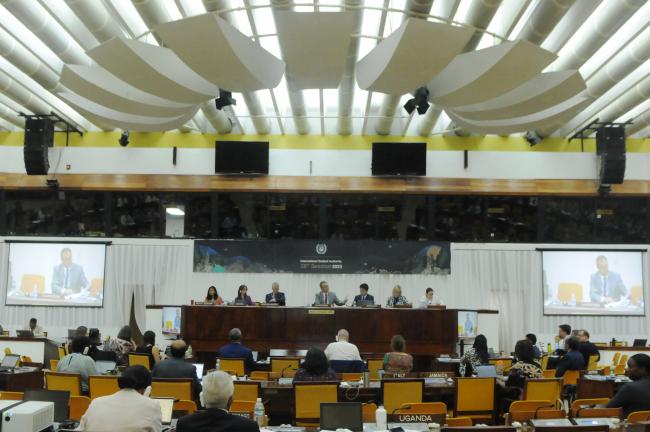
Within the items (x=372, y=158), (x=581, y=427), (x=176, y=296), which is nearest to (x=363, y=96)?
(x=372, y=158)

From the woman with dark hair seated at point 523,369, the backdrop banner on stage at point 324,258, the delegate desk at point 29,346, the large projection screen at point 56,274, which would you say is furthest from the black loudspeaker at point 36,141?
the woman with dark hair seated at point 523,369

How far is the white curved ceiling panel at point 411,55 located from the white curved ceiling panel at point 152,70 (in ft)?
7.36

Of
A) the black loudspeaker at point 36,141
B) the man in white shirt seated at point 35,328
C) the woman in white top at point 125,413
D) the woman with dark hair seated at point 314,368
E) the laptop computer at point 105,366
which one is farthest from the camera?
the black loudspeaker at point 36,141

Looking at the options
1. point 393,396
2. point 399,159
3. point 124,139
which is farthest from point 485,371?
point 124,139

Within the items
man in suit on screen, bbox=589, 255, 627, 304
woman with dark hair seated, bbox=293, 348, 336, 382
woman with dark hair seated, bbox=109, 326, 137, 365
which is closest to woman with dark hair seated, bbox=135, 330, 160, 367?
woman with dark hair seated, bbox=109, 326, 137, 365

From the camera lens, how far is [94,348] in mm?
10062

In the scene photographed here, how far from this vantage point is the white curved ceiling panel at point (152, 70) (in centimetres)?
812

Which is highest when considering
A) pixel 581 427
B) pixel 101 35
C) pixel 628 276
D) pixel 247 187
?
pixel 101 35

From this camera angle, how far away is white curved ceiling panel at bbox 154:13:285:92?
7336 millimetres

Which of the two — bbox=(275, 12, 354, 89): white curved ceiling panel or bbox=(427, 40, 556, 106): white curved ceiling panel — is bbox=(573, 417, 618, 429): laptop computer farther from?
bbox=(275, 12, 354, 89): white curved ceiling panel

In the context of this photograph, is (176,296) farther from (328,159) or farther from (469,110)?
(469,110)

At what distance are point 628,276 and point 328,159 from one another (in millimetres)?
7993

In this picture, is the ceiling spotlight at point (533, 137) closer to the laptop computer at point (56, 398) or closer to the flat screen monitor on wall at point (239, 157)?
the flat screen monitor on wall at point (239, 157)

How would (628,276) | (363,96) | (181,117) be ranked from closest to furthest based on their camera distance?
(181,117)
(363,96)
(628,276)
